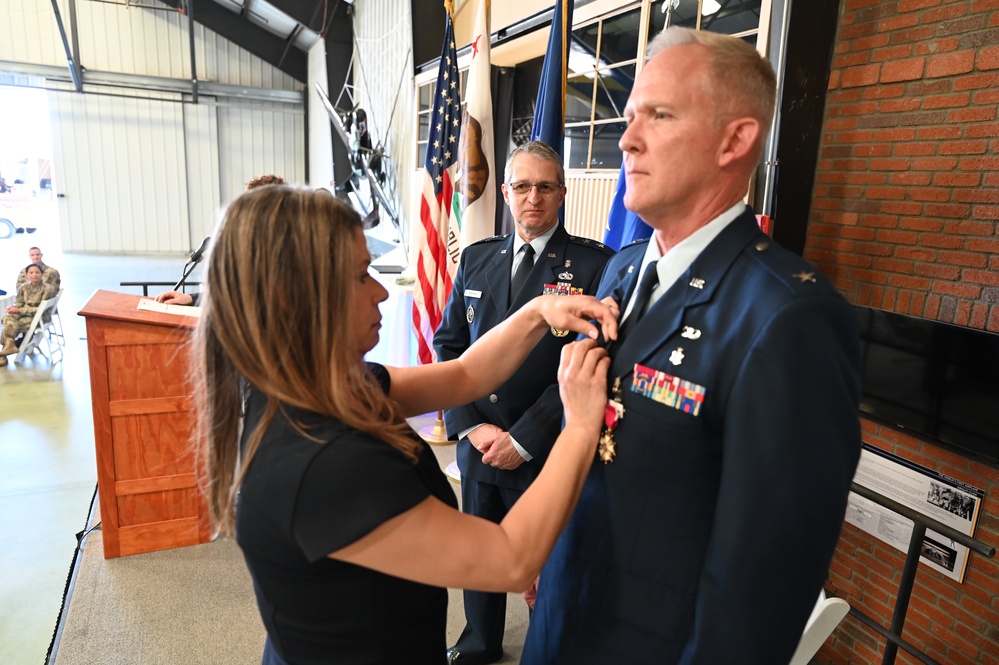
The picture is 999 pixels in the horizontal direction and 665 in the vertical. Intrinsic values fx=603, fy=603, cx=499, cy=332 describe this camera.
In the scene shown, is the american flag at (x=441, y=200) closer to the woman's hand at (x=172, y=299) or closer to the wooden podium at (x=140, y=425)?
the woman's hand at (x=172, y=299)

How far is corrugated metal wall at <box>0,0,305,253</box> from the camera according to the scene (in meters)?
A: 11.0

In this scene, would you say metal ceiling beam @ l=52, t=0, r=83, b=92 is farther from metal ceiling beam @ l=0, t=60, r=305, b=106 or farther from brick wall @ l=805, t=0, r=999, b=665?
brick wall @ l=805, t=0, r=999, b=665

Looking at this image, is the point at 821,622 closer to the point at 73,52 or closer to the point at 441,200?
the point at 441,200

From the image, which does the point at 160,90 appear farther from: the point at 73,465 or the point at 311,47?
the point at 73,465

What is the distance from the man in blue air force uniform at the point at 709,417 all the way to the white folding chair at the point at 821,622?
0.65 m

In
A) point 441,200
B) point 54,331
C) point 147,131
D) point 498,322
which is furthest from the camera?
point 147,131

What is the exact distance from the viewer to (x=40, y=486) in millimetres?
3457

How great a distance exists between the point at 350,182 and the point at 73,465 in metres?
5.58

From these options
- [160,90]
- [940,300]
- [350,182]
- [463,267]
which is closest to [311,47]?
[160,90]

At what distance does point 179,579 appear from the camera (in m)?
2.62

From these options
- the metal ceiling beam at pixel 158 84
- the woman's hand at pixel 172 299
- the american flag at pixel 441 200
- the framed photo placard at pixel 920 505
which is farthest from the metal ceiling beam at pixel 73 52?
the framed photo placard at pixel 920 505

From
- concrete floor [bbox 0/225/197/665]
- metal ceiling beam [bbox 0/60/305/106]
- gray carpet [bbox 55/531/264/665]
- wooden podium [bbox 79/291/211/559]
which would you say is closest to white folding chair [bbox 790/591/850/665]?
gray carpet [bbox 55/531/264/665]

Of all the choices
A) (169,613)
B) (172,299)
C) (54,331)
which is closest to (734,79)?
(169,613)

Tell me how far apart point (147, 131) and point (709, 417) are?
44.7 feet
